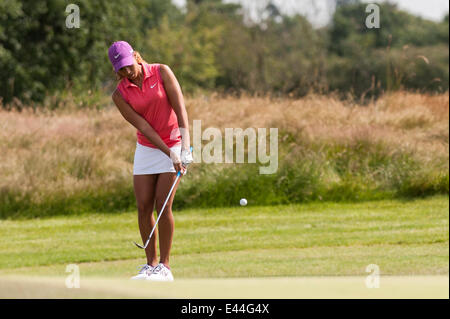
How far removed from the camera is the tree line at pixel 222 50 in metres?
23.6

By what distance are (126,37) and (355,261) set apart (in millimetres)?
23496

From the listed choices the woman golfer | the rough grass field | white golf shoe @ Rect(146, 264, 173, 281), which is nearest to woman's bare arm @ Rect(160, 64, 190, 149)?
the woman golfer

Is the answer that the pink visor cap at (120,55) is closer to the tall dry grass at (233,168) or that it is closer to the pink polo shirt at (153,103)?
the pink polo shirt at (153,103)

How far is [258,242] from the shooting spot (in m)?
9.12

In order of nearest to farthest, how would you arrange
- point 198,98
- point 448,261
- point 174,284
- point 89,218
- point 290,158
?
point 174,284, point 448,261, point 89,218, point 290,158, point 198,98

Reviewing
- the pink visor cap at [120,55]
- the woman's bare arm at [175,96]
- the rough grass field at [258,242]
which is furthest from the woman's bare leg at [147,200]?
the rough grass field at [258,242]

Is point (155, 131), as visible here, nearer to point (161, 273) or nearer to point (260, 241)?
point (161, 273)

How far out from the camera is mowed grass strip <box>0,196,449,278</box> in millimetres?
7520

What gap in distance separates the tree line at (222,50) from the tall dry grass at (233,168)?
1.39 meters

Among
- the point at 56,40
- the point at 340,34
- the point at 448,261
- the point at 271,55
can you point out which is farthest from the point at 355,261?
the point at 340,34

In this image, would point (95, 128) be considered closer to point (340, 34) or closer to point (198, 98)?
point (198, 98)

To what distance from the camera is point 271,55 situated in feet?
135

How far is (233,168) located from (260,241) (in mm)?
2948
